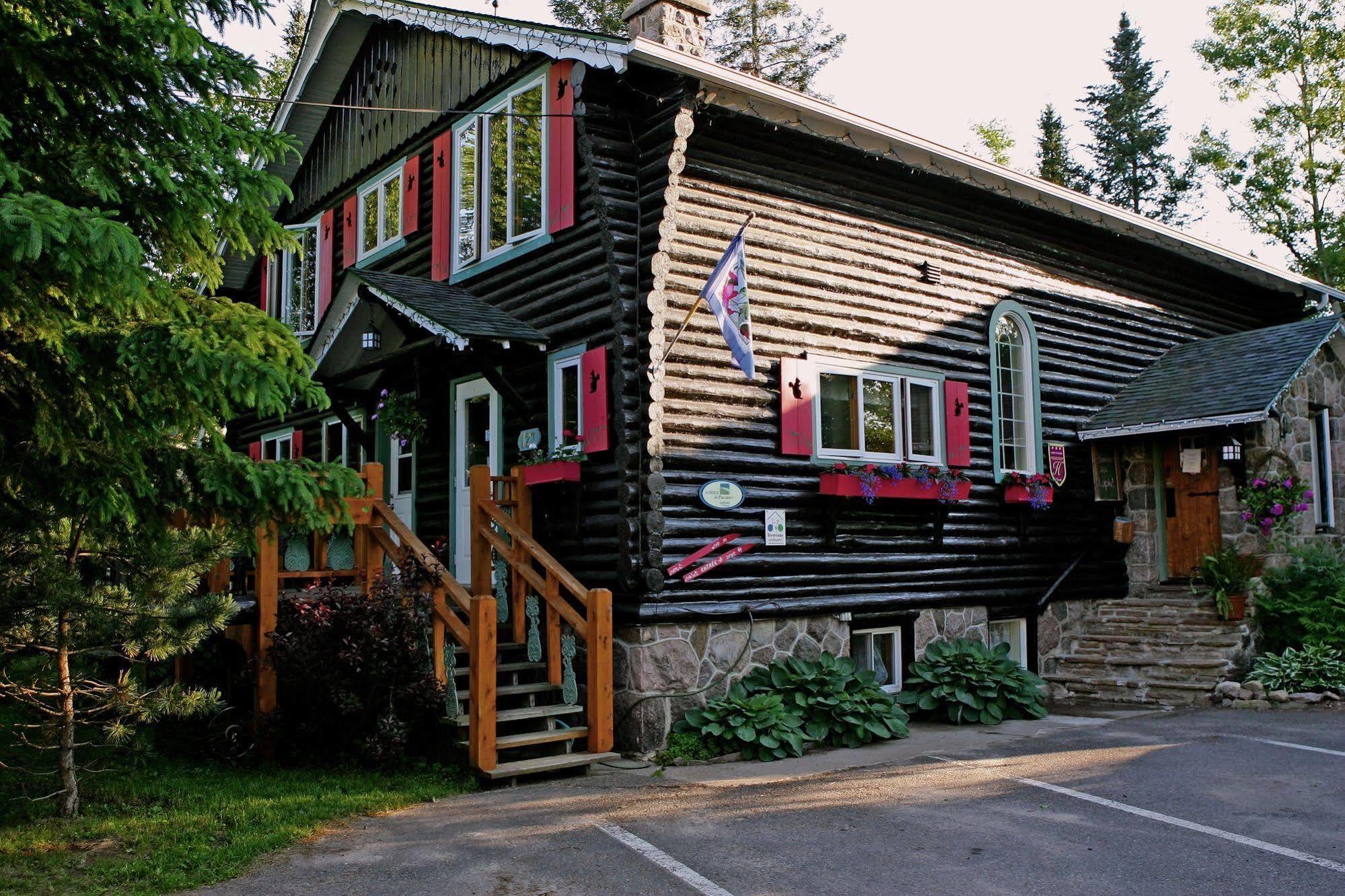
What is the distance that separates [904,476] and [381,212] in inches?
306

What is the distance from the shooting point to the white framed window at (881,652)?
11344 mm

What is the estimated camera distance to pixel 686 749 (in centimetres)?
903

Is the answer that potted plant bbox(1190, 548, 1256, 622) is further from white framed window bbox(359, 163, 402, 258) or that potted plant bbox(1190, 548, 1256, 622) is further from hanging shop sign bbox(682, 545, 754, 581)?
white framed window bbox(359, 163, 402, 258)

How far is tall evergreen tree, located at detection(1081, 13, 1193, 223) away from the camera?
3794 centimetres

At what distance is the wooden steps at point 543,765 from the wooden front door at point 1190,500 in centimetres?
858

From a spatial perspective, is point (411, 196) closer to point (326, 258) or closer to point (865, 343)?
point (326, 258)

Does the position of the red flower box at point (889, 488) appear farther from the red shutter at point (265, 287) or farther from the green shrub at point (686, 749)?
the red shutter at point (265, 287)

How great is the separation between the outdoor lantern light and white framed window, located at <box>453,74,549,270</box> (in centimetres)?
129

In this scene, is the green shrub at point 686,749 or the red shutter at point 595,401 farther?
the red shutter at point 595,401

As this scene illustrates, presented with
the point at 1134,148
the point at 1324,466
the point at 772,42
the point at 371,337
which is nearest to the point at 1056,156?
the point at 1134,148

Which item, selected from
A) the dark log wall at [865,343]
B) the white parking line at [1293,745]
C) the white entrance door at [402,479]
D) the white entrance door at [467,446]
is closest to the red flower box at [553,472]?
the dark log wall at [865,343]

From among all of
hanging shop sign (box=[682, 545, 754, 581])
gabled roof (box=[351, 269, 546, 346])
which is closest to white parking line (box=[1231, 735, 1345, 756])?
hanging shop sign (box=[682, 545, 754, 581])

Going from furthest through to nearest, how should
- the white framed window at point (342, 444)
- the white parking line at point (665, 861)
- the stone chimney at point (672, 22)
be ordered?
1. the white framed window at point (342, 444)
2. the stone chimney at point (672, 22)
3. the white parking line at point (665, 861)

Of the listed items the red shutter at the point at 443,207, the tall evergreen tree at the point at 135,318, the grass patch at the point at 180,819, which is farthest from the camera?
the red shutter at the point at 443,207
